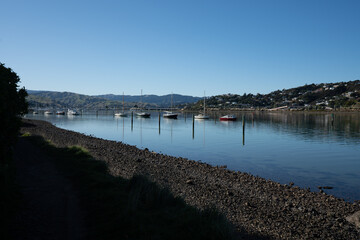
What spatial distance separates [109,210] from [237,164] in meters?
18.3

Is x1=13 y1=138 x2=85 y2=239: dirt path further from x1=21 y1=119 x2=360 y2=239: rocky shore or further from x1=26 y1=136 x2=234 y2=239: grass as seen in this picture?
x1=21 y1=119 x2=360 y2=239: rocky shore

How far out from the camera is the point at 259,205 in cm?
1257

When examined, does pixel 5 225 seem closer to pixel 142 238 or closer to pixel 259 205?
pixel 142 238

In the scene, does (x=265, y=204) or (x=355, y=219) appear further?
(x=265, y=204)

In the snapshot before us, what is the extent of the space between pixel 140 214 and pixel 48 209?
2734 mm

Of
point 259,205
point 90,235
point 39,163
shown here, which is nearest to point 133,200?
point 90,235

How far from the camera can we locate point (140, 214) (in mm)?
7852

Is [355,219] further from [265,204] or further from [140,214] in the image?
[140,214]

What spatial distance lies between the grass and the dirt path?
1.09ft

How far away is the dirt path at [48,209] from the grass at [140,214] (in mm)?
331

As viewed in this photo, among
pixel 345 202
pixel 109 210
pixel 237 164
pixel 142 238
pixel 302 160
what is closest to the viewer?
pixel 142 238

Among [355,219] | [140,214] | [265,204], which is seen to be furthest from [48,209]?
[355,219]

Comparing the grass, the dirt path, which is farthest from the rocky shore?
the dirt path

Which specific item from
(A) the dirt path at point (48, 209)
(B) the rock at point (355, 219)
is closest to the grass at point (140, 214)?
(A) the dirt path at point (48, 209)
